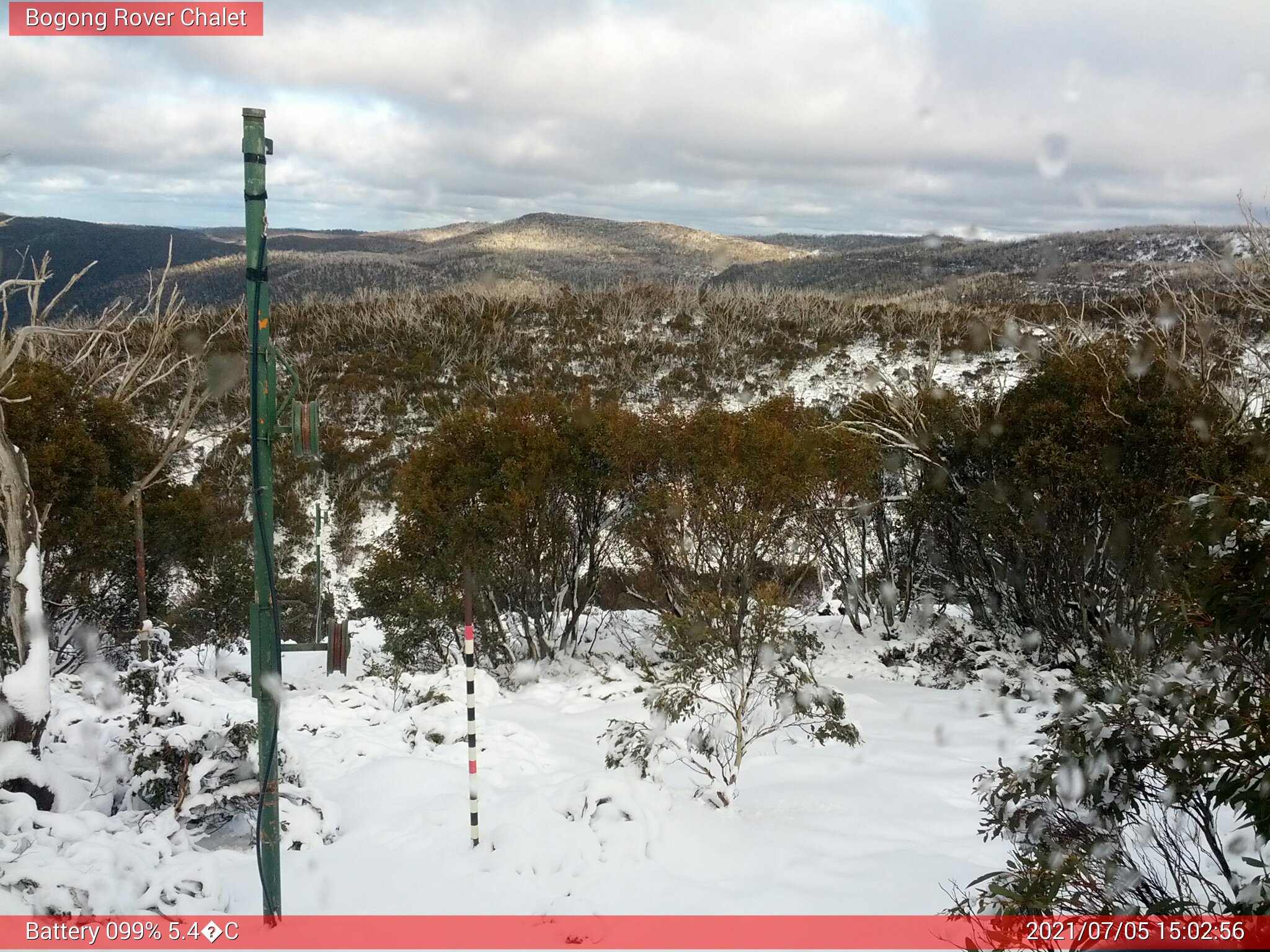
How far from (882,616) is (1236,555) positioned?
9889 mm

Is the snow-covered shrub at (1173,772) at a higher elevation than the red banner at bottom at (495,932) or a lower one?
A: higher

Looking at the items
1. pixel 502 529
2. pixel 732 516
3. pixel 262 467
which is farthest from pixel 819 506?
pixel 262 467

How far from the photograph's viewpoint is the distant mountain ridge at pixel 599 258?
181 ft

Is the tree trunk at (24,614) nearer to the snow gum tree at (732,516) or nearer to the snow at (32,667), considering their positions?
the snow at (32,667)

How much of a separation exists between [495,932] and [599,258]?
338 ft

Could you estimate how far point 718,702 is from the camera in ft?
19.3

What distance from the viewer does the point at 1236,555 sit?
99.7 inches

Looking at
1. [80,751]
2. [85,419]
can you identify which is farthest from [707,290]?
[80,751]

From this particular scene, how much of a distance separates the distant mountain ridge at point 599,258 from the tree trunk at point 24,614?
26786mm

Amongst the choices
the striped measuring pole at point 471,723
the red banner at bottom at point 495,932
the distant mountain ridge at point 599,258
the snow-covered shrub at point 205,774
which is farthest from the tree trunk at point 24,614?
the distant mountain ridge at point 599,258

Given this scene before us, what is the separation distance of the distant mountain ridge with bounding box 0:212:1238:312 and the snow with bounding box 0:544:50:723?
88.9 ft

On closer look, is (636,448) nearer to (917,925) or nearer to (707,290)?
(917,925)

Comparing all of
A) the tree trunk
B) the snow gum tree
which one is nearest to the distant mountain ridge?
the snow gum tree

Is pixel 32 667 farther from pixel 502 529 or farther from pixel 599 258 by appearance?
pixel 599 258
